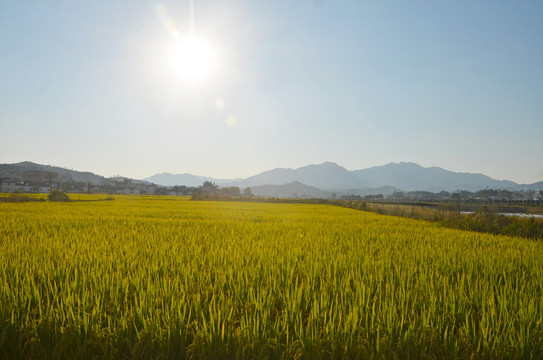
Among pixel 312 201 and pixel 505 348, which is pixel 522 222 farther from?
pixel 312 201

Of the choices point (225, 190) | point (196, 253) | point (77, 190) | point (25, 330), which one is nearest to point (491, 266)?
point (196, 253)

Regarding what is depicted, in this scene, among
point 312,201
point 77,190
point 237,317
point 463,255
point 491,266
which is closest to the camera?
point 237,317

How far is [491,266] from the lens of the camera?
13.8 ft

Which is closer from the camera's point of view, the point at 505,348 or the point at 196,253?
the point at 505,348

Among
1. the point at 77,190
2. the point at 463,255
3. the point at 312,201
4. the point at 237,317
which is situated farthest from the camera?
the point at 77,190

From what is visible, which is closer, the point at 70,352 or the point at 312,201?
the point at 70,352

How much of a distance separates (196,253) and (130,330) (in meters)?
2.64

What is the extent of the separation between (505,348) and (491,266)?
9.22 ft

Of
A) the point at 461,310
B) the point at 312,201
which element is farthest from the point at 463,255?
the point at 312,201

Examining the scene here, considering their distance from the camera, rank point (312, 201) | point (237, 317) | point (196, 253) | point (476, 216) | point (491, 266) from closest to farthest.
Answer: point (237, 317) → point (491, 266) → point (196, 253) → point (476, 216) → point (312, 201)

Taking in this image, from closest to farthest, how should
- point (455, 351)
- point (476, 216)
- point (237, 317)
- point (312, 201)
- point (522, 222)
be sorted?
point (455, 351), point (237, 317), point (522, 222), point (476, 216), point (312, 201)

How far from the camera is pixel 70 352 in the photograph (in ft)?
6.37

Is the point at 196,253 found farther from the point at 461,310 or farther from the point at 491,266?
the point at 491,266

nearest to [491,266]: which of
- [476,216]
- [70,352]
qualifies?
[70,352]
